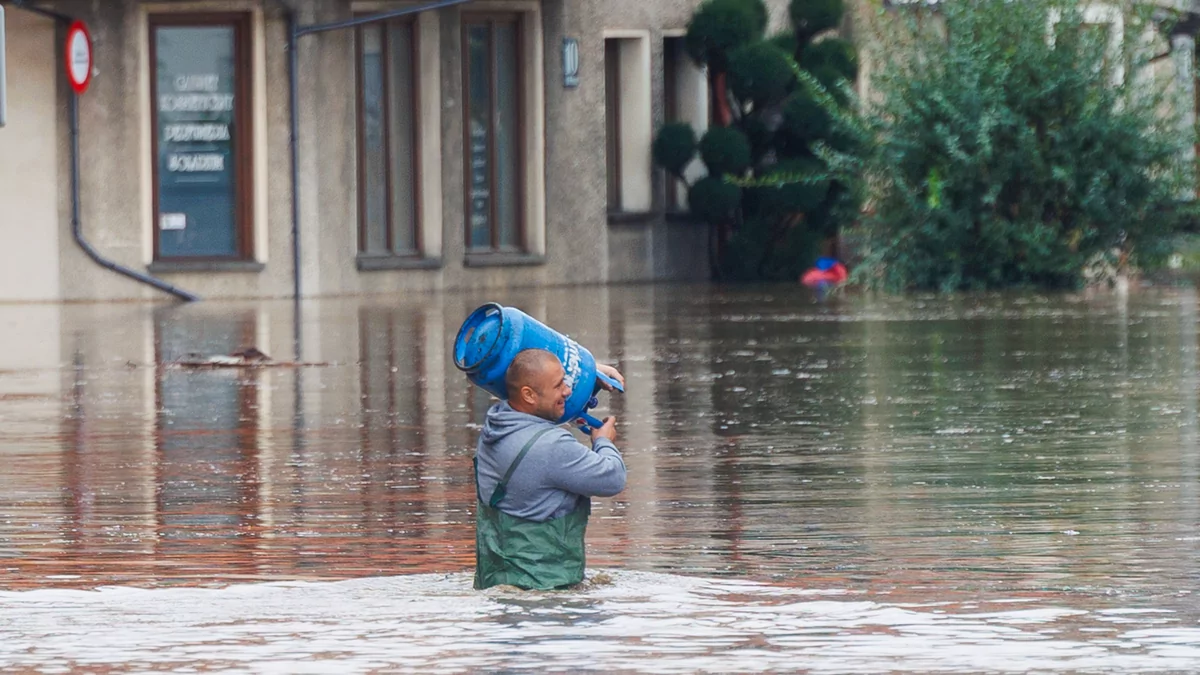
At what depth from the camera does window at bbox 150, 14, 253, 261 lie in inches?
985

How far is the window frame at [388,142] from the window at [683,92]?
3913mm

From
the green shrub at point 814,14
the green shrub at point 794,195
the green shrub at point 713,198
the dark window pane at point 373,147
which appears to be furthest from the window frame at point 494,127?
the green shrub at point 814,14

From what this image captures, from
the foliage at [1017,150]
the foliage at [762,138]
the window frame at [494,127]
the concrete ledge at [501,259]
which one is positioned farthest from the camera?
the foliage at [762,138]

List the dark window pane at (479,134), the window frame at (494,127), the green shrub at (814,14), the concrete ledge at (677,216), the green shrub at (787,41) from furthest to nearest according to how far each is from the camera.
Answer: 1. the concrete ledge at (677,216)
2. the green shrub at (814,14)
3. the green shrub at (787,41)
4. the dark window pane at (479,134)
5. the window frame at (494,127)

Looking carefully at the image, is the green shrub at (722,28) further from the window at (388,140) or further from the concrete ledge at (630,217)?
the window at (388,140)

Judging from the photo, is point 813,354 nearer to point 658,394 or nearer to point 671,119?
point 658,394

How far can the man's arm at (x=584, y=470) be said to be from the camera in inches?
233

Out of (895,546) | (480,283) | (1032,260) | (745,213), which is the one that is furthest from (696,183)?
(895,546)

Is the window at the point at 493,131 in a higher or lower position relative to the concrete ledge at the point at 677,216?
higher

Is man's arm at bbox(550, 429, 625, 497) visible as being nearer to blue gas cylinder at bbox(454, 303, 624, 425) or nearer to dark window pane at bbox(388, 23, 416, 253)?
blue gas cylinder at bbox(454, 303, 624, 425)

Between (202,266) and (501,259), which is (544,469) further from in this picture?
(501,259)

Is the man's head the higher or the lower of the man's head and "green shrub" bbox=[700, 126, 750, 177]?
the lower

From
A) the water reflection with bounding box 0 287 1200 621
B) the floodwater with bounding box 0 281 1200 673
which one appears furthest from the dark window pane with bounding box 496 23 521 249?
the floodwater with bounding box 0 281 1200 673

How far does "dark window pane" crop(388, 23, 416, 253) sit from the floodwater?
11337 millimetres
